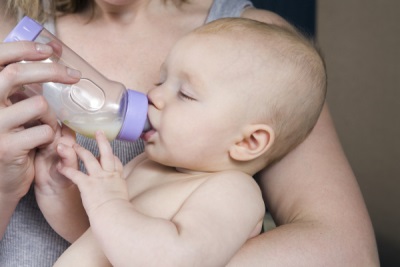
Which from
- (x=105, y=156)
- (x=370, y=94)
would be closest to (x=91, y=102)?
(x=105, y=156)

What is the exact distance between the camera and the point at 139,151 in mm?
1483

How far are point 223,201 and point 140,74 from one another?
1.79 feet

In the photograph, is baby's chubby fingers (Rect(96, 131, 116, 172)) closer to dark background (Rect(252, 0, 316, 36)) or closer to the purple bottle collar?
the purple bottle collar

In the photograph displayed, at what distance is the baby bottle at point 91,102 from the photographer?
1.14 metres

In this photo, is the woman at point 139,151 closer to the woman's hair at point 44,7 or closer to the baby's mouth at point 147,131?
the woman's hair at point 44,7

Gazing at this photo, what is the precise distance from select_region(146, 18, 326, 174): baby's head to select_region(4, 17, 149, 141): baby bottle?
49mm

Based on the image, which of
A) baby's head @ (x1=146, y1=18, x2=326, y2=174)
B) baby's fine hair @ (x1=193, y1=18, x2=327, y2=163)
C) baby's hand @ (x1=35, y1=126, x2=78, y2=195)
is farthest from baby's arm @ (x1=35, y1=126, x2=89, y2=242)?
baby's fine hair @ (x1=193, y1=18, x2=327, y2=163)

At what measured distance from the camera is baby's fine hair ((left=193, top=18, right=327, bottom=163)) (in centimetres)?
117

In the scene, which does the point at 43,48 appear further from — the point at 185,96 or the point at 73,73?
the point at 185,96

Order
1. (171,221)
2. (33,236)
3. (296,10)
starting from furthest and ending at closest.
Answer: (296,10) → (33,236) → (171,221)

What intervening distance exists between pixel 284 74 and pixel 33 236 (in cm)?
65

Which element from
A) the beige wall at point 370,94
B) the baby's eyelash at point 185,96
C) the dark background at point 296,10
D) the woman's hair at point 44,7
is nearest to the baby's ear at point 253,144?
the baby's eyelash at point 185,96

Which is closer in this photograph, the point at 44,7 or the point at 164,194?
the point at 164,194

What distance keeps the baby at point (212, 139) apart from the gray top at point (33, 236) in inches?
8.2
